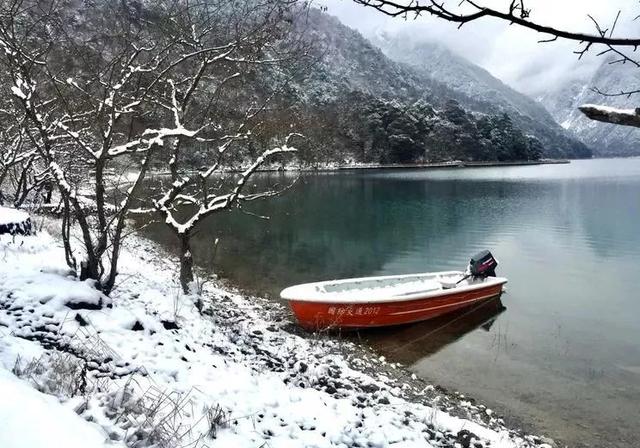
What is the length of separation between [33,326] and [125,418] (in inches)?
102

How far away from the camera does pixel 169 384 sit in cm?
571

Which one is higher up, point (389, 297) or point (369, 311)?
point (389, 297)

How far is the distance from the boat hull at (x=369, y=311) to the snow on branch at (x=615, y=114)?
9.98 metres

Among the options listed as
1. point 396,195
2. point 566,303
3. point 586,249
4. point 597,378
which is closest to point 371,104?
point 396,195

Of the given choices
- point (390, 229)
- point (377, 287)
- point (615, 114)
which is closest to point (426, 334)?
point (377, 287)

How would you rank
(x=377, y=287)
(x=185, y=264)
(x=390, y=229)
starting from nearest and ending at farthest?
1. (x=185, y=264)
2. (x=377, y=287)
3. (x=390, y=229)

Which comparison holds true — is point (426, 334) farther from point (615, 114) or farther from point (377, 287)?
point (615, 114)

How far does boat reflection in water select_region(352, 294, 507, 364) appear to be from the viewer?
1184 centimetres

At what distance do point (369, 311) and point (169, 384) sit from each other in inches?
302

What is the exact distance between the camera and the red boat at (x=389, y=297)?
12.2 metres

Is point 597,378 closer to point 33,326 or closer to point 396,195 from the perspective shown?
point 33,326

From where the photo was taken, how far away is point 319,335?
12.0 metres

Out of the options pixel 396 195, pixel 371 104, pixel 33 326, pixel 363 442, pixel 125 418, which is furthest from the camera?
pixel 371 104

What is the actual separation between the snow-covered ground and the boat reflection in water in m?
1.34
